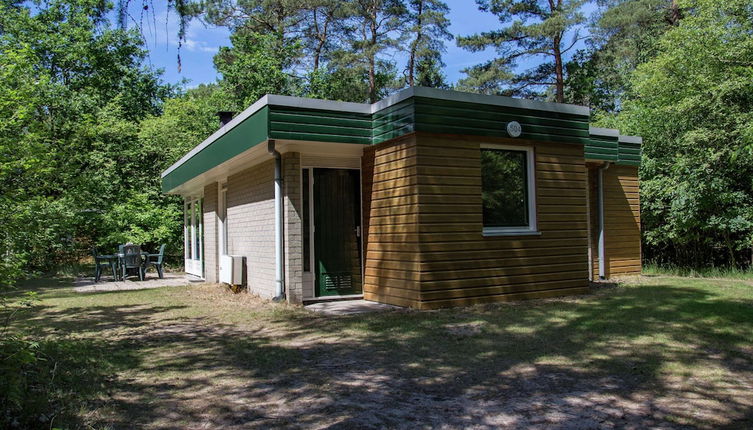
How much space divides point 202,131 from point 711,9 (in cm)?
1874

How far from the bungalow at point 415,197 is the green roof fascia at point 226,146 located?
5 cm

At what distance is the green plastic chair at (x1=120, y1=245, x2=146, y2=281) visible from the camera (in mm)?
14227

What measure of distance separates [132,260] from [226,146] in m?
6.83

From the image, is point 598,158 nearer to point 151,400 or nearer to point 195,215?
point 151,400

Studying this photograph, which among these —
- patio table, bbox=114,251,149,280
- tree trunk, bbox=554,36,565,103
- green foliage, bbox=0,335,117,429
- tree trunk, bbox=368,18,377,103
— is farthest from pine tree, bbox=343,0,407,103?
green foliage, bbox=0,335,117,429

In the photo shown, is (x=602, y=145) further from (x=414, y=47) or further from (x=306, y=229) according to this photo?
(x=414, y=47)

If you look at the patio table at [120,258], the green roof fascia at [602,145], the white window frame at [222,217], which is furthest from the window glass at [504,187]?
the patio table at [120,258]

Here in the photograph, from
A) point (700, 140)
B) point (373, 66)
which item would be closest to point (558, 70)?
point (373, 66)

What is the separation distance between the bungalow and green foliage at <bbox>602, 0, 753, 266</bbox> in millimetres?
6348

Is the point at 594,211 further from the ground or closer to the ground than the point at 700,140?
closer to the ground

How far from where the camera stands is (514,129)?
7.86 m

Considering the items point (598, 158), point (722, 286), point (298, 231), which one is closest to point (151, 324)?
point (298, 231)

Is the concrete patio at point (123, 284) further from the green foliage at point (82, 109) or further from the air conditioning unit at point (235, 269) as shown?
the air conditioning unit at point (235, 269)

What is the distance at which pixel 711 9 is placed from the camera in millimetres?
14164
